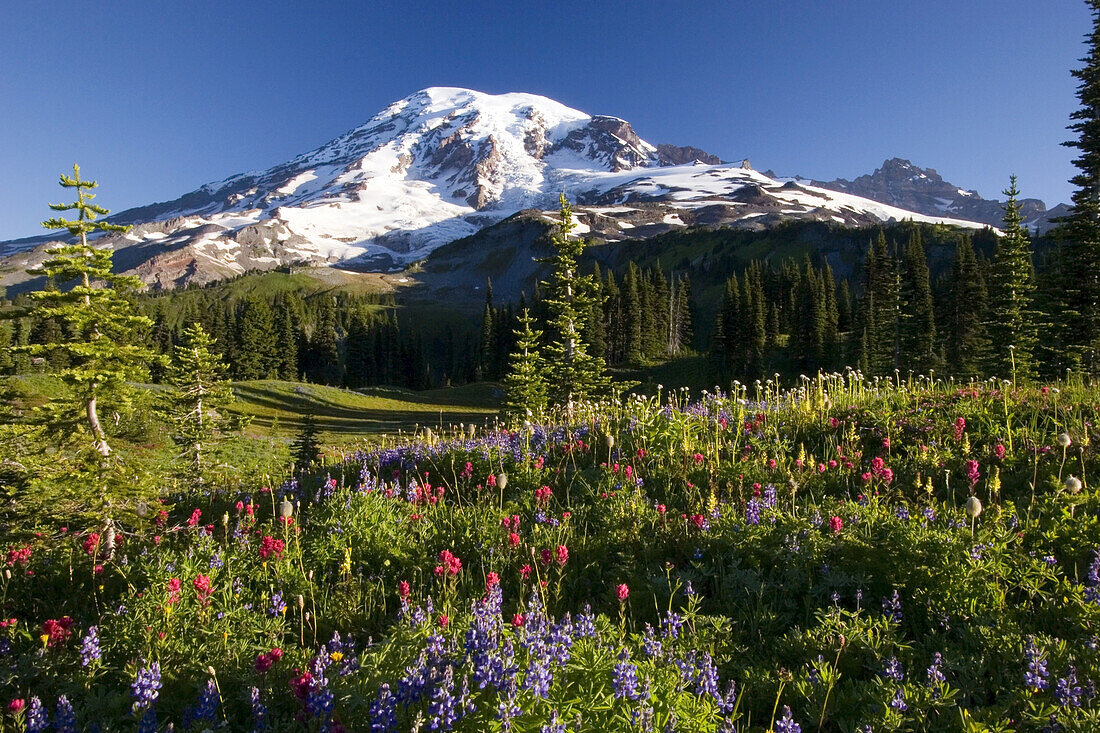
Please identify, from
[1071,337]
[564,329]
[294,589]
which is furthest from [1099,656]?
[1071,337]

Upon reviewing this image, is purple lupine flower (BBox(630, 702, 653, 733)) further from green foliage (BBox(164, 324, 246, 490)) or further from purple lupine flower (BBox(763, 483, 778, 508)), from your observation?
green foliage (BBox(164, 324, 246, 490))

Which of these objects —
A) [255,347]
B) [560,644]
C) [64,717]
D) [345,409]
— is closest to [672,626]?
[560,644]

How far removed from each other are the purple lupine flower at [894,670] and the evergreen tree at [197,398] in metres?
17.3

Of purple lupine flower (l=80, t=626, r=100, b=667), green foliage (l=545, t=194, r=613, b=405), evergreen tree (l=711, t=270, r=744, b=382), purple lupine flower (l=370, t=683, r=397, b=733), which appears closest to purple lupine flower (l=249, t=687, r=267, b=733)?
purple lupine flower (l=370, t=683, r=397, b=733)

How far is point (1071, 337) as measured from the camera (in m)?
28.0

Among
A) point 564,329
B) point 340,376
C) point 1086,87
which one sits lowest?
point 340,376

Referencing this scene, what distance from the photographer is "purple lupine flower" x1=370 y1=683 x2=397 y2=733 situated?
196cm

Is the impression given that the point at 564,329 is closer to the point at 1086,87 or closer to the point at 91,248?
the point at 91,248

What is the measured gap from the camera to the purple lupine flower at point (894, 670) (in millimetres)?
2484

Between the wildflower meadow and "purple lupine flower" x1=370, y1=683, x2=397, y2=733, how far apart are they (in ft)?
0.04

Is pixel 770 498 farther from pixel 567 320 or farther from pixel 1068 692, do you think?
pixel 567 320

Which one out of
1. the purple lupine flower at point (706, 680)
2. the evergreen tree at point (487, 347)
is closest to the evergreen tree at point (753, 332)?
the evergreen tree at point (487, 347)

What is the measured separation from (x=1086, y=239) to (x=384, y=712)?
1516 inches

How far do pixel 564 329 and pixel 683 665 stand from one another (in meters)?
25.5
